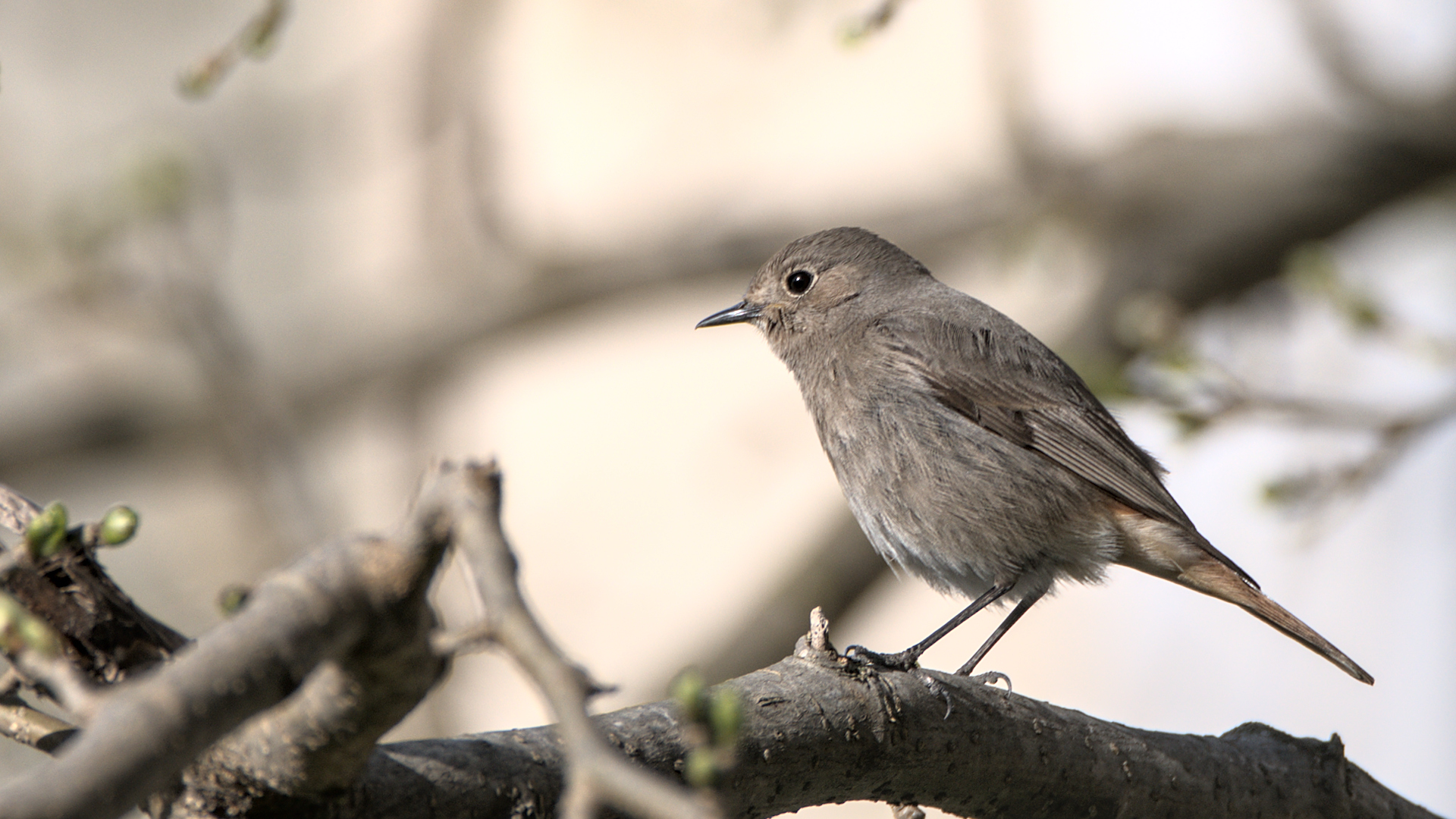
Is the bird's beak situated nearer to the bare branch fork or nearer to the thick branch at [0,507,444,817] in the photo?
the bare branch fork

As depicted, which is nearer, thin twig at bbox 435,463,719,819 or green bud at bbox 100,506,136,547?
thin twig at bbox 435,463,719,819

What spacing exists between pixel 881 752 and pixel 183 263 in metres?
4.76

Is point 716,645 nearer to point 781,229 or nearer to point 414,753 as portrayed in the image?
point 781,229

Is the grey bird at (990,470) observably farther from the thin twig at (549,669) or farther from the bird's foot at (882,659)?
the thin twig at (549,669)

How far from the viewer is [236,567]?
8.26 m

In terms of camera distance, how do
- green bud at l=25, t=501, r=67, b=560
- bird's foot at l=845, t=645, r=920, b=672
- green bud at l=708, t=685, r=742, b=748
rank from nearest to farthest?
1. green bud at l=708, t=685, r=742, b=748
2. green bud at l=25, t=501, r=67, b=560
3. bird's foot at l=845, t=645, r=920, b=672

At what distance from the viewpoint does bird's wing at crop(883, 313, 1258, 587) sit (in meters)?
4.19

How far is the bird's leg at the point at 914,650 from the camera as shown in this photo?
102 inches

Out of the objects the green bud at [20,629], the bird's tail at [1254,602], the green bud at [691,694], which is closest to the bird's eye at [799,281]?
the bird's tail at [1254,602]

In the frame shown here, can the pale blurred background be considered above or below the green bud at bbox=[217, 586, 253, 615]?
above

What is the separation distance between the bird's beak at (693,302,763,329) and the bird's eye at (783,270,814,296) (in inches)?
5.7

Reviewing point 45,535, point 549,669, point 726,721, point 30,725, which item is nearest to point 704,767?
point 726,721

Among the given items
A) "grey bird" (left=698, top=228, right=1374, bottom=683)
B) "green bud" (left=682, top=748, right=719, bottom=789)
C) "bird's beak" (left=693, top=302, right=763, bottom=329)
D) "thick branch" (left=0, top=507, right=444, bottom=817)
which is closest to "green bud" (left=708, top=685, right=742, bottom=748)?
"green bud" (left=682, top=748, right=719, bottom=789)

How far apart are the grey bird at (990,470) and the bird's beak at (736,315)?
1.70 ft
